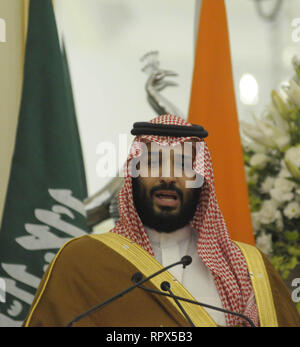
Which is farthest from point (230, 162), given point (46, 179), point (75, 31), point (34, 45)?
point (75, 31)

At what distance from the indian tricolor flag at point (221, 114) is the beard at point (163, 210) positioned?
529 mm

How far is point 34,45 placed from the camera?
1.98 m

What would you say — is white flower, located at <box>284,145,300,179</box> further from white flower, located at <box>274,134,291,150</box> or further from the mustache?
the mustache

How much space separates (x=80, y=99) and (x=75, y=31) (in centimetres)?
38

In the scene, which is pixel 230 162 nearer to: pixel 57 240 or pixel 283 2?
pixel 57 240

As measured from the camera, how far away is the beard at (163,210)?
148 cm

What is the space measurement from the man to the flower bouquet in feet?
1.22

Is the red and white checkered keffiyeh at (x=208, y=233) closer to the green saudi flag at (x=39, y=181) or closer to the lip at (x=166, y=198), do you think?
the lip at (x=166, y=198)

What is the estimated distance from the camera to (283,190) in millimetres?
1862

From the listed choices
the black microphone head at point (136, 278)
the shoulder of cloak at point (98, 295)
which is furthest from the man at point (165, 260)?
the black microphone head at point (136, 278)

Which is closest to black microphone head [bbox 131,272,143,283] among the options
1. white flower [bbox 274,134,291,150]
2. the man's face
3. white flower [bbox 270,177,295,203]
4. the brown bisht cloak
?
the brown bisht cloak

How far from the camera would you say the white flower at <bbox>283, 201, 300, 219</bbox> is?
6.10 feet

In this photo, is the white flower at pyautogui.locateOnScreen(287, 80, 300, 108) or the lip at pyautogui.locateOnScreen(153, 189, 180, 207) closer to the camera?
the lip at pyautogui.locateOnScreen(153, 189, 180, 207)

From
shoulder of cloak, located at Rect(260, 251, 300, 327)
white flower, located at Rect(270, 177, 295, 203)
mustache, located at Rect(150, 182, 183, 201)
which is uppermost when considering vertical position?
mustache, located at Rect(150, 182, 183, 201)
